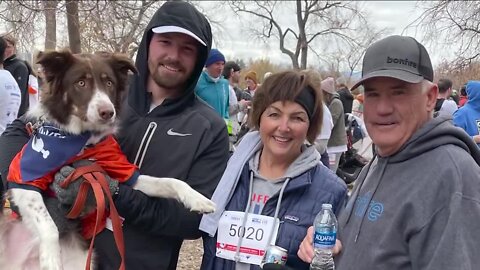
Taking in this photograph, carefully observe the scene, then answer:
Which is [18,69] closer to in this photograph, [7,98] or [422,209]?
[7,98]

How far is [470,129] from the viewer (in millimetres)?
7656

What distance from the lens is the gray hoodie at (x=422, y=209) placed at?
6.13ft

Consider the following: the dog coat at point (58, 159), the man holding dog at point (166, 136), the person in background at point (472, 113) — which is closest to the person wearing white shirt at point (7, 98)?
the man holding dog at point (166, 136)

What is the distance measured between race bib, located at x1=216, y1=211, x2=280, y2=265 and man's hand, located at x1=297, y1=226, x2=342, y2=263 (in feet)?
0.87

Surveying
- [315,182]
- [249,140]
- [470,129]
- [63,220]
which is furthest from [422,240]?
[470,129]

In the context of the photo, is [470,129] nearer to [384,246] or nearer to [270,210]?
[270,210]

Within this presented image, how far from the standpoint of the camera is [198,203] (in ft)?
9.57

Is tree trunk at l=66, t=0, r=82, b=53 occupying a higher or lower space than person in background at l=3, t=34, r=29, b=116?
higher

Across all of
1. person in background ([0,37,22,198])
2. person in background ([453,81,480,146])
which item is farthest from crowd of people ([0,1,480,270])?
person in background ([453,81,480,146])

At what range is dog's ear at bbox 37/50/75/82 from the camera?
2.92 m

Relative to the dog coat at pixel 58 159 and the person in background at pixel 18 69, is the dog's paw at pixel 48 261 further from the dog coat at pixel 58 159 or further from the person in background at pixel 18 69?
the person in background at pixel 18 69

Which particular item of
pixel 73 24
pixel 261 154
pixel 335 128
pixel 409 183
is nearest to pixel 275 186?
pixel 261 154

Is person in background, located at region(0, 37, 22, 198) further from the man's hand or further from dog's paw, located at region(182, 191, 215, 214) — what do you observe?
the man's hand

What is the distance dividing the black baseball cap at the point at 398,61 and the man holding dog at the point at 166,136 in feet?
3.76
